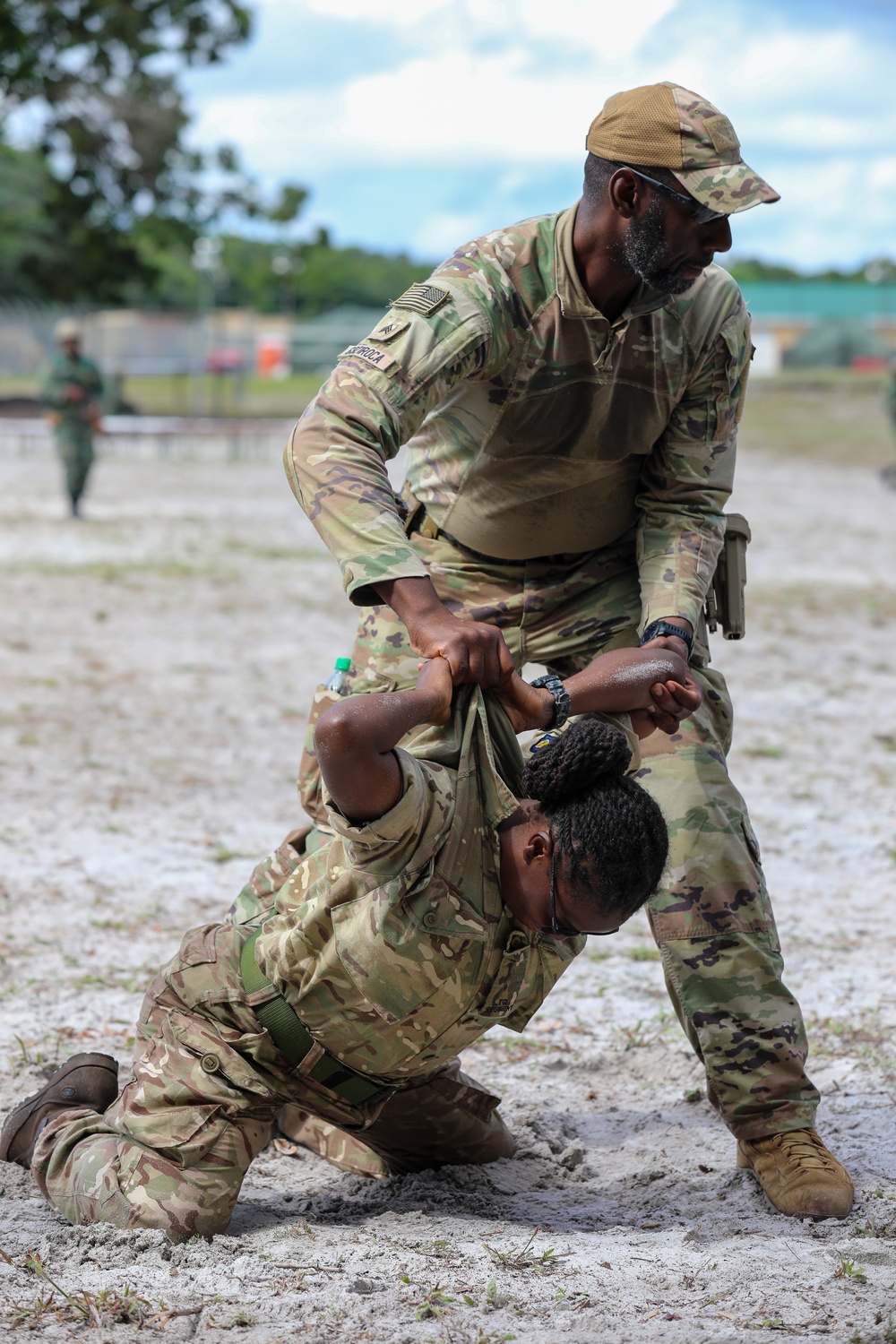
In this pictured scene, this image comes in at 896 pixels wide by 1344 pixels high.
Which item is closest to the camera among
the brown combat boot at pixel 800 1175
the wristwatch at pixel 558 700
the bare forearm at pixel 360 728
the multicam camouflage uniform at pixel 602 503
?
the bare forearm at pixel 360 728

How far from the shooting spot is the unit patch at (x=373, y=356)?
3148 millimetres

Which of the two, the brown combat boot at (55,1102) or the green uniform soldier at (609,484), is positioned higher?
the green uniform soldier at (609,484)

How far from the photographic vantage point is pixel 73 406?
54.1ft

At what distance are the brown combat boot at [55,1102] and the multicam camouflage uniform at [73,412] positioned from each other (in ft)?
43.3

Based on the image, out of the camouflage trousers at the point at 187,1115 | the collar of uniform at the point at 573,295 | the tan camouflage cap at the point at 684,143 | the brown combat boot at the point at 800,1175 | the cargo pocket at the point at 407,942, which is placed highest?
the tan camouflage cap at the point at 684,143

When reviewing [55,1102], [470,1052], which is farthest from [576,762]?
[470,1052]

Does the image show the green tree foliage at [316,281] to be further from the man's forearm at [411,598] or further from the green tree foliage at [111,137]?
the man's forearm at [411,598]

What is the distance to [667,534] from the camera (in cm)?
369

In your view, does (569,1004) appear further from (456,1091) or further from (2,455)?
(2,455)

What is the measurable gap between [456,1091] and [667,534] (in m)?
1.37

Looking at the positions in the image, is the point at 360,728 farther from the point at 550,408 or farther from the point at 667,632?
the point at 550,408

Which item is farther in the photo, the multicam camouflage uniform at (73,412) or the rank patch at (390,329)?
the multicam camouflage uniform at (73,412)

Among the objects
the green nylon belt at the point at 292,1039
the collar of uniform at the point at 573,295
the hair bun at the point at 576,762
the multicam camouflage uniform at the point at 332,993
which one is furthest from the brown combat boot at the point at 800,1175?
the collar of uniform at the point at 573,295

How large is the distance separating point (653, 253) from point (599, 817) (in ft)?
3.98
